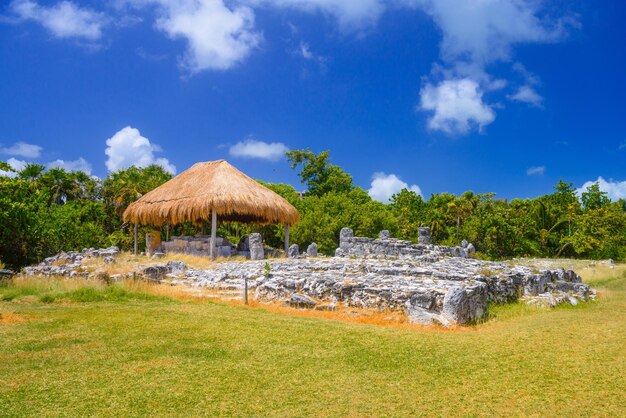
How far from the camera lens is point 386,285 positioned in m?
11.8

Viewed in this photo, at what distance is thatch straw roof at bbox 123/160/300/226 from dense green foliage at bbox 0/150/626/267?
13.3 feet

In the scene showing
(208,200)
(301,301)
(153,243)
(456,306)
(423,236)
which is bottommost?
(301,301)

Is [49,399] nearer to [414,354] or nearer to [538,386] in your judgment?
[414,354]

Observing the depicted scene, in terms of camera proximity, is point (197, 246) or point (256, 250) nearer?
point (256, 250)

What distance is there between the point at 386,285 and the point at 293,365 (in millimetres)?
5712

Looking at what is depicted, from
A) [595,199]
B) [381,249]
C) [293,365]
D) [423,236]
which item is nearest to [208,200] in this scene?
[381,249]

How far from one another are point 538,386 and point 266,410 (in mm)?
3311

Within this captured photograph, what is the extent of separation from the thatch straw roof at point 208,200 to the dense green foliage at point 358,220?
406 centimetres

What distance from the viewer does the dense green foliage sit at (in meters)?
23.4

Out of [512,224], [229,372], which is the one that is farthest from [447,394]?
[512,224]

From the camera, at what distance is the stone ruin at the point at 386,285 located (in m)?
10.5

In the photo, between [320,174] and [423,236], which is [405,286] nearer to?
[423,236]

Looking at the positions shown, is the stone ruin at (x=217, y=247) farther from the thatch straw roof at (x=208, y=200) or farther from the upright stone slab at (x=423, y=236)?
the upright stone slab at (x=423, y=236)

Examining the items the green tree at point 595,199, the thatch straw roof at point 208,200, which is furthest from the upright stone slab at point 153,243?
the green tree at point 595,199
